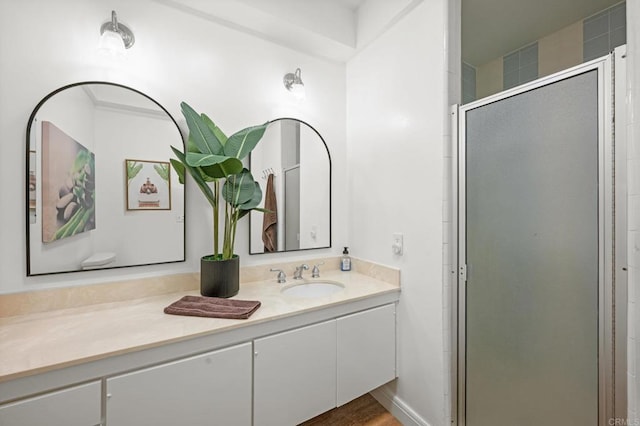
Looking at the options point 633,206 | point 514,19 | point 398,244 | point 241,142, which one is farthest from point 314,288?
point 514,19

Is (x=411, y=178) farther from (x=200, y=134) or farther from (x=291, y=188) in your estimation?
(x=200, y=134)

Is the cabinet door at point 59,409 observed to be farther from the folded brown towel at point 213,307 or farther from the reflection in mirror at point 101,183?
the reflection in mirror at point 101,183

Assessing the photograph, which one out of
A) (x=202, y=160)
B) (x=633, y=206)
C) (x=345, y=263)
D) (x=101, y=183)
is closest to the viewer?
(x=633, y=206)

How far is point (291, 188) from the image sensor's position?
1.94m

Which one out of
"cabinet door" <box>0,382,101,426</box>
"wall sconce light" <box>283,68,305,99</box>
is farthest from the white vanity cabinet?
"wall sconce light" <box>283,68,305,99</box>

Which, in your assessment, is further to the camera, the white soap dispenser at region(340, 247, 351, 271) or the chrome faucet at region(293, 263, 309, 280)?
the white soap dispenser at region(340, 247, 351, 271)

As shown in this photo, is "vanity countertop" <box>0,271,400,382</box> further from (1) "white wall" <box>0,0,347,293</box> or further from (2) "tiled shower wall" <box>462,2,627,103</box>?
(2) "tiled shower wall" <box>462,2,627,103</box>

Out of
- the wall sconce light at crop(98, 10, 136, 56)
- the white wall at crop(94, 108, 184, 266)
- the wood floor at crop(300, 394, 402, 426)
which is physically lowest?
the wood floor at crop(300, 394, 402, 426)

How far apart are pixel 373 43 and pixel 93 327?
223 centimetres

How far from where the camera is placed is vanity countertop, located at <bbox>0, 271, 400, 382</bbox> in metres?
0.92

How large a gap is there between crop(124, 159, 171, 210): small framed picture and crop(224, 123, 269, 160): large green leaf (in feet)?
1.24

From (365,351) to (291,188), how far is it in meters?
1.13

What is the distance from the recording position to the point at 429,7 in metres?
1.50

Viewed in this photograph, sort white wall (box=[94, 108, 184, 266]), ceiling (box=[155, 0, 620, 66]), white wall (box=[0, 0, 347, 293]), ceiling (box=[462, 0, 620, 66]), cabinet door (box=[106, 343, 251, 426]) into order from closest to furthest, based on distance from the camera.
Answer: cabinet door (box=[106, 343, 251, 426])
white wall (box=[0, 0, 347, 293])
white wall (box=[94, 108, 184, 266])
ceiling (box=[155, 0, 620, 66])
ceiling (box=[462, 0, 620, 66])
